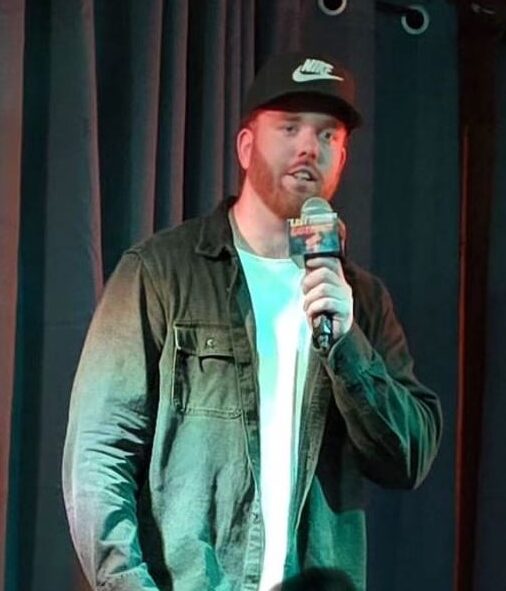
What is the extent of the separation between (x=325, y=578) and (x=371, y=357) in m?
0.30

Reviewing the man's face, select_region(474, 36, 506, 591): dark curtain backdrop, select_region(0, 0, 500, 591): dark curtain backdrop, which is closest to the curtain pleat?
select_region(0, 0, 500, 591): dark curtain backdrop

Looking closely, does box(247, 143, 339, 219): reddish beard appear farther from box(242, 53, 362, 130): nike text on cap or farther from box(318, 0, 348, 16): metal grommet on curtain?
box(318, 0, 348, 16): metal grommet on curtain

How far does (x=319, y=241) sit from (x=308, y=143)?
22cm

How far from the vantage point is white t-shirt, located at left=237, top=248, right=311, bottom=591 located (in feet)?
5.41

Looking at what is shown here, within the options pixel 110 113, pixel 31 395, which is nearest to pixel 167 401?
pixel 31 395

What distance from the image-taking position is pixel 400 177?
245cm

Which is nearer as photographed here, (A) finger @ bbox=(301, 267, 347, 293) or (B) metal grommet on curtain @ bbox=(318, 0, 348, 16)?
(A) finger @ bbox=(301, 267, 347, 293)

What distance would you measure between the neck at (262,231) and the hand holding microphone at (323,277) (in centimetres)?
14

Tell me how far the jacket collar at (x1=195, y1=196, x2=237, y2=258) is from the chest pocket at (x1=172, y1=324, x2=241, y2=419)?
12 cm

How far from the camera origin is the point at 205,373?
166 centimetres

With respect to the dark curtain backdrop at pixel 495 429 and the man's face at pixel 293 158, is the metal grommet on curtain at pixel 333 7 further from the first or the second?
the man's face at pixel 293 158

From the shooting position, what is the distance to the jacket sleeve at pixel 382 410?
1612mm

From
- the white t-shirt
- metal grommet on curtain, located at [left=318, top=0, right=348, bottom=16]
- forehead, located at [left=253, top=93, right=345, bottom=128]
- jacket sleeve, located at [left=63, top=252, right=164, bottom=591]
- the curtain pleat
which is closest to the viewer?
jacket sleeve, located at [left=63, top=252, right=164, bottom=591]

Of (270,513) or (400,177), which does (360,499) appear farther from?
(400,177)
